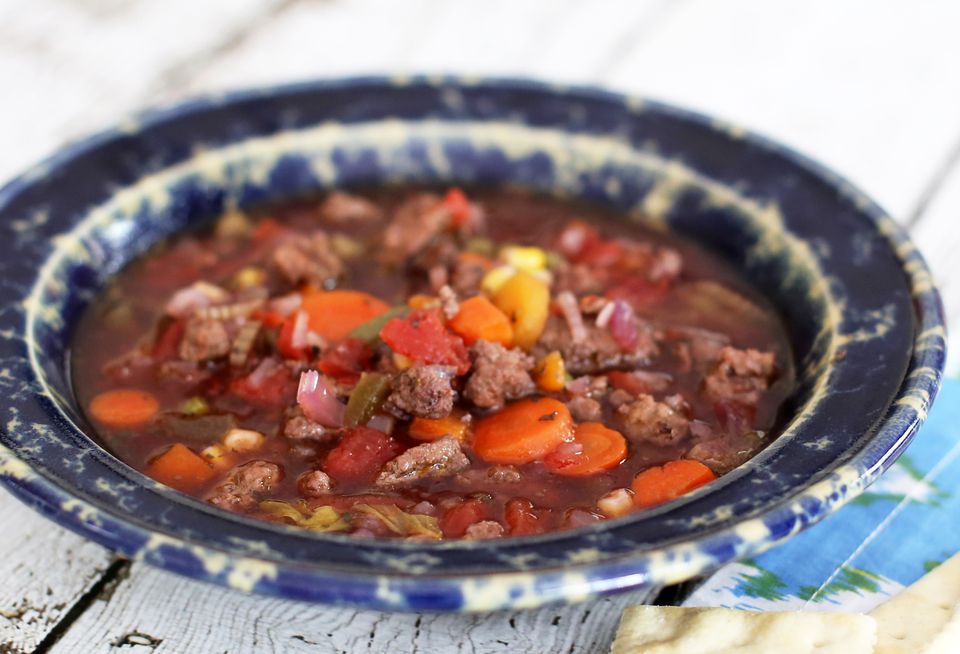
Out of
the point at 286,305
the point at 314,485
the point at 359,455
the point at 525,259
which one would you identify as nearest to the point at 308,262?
the point at 286,305

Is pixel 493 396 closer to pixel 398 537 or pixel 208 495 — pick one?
pixel 398 537

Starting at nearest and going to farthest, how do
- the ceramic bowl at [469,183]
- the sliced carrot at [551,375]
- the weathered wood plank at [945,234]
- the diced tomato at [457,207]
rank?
1. the ceramic bowl at [469,183]
2. the sliced carrot at [551,375]
3. the diced tomato at [457,207]
4. the weathered wood plank at [945,234]

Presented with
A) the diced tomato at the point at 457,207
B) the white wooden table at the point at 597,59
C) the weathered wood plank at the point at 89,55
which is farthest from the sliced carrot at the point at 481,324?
the weathered wood plank at the point at 89,55

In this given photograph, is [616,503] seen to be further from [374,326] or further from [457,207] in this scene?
[457,207]

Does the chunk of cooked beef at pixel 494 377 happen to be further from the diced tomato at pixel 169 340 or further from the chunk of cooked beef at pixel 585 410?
the diced tomato at pixel 169 340

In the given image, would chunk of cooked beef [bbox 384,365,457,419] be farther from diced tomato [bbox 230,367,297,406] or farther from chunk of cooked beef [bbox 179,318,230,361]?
chunk of cooked beef [bbox 179,318,230,361]
